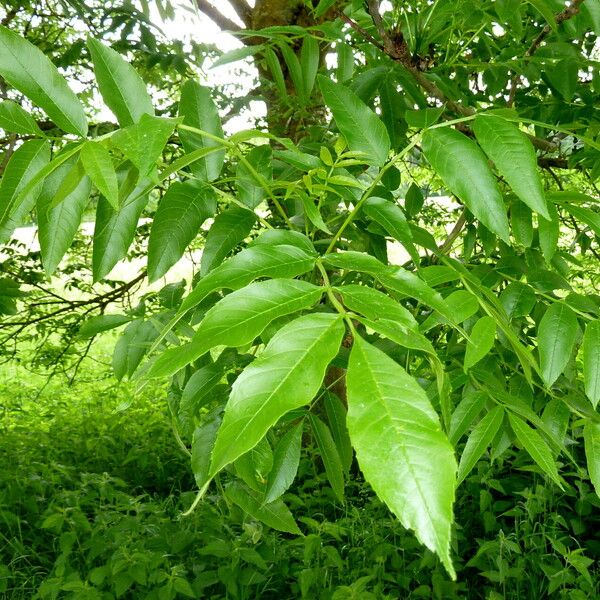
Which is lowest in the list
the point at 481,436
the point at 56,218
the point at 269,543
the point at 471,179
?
the point at 269,543

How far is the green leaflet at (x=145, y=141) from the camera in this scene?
0.76m

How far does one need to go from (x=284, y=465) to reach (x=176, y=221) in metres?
0.42

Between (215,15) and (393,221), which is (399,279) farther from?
(215,15)

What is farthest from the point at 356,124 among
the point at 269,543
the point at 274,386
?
the point at 269,543

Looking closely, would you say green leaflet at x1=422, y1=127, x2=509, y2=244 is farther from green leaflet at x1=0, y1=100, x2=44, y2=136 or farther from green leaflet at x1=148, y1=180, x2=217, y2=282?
green leaflet at x1=0, y1=100, x2=44, y2=136

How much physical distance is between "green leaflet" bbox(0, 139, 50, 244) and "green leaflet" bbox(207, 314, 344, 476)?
1.41 feet

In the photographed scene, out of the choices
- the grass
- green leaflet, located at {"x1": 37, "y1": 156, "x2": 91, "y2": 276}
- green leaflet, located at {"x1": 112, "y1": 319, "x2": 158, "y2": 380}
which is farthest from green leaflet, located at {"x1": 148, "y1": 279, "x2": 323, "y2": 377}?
the grass

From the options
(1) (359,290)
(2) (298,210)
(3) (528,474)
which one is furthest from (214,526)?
(1) (359,290)

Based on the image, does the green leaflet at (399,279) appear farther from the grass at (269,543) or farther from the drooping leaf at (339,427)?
the grass at (269,543)

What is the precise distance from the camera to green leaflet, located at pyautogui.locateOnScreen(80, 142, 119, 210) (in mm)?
782

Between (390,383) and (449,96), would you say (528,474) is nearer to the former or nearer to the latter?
(449,96)

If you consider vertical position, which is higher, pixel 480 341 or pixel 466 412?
pixel 480 341

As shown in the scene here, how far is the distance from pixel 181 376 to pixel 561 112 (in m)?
1.48

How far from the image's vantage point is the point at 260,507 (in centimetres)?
122
